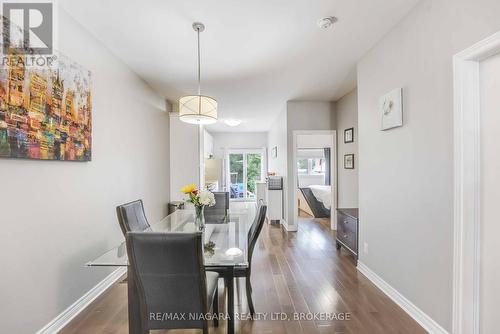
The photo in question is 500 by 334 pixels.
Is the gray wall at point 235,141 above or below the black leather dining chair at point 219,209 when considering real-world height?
above

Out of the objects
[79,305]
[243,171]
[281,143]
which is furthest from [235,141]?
[79,305]

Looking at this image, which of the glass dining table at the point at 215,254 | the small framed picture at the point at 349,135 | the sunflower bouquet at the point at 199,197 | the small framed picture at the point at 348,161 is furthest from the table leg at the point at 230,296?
the small framed picture at the point at 349,135

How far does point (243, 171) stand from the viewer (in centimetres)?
904

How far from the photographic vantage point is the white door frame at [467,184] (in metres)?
1.58

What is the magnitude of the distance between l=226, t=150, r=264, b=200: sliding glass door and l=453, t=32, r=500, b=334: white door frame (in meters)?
7.42

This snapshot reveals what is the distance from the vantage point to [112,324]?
200 centimetres

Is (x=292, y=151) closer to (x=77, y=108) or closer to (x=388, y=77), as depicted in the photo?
(x=388, y=77)

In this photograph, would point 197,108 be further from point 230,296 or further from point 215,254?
point 230,296

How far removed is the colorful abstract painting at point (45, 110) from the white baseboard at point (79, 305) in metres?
1.29

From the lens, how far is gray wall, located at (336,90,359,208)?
4230mm

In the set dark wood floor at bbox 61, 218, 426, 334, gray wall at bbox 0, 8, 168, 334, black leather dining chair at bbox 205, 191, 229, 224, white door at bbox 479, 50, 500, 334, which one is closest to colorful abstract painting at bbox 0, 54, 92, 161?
gray wall at bbox 0, 8, 168, 334

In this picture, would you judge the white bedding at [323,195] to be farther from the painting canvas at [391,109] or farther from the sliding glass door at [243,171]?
the painting canvas at [391,109]

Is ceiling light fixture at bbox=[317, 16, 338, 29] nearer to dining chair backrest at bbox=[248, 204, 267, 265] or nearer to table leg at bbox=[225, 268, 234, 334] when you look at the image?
dining chair backrest at bbox=[248, 204, 267, 265]

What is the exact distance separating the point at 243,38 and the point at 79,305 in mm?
2994
